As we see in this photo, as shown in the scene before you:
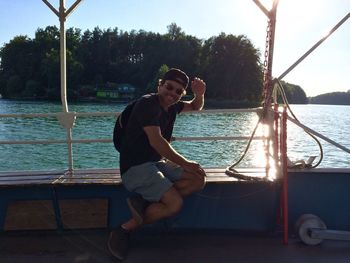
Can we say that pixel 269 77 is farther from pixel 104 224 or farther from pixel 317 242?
pixel 104 224

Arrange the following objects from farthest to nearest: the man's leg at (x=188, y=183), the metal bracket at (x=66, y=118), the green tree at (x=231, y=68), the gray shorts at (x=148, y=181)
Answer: the green tree at (x=231, y=68) < the metal bracket at (x=66, y=118) < the man's leg at (x=188, y=183) < the gray shorts at (x=148, y=181)

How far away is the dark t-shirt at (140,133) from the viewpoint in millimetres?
3172

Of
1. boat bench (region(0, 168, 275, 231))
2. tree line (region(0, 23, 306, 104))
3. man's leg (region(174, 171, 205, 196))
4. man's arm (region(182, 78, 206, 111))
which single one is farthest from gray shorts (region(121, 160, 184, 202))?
tree line (region(0, 23, 306, 104))

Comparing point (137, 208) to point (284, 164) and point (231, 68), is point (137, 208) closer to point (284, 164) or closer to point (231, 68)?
point (284, 164)

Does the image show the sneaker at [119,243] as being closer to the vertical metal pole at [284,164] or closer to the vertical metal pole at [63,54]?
the vertical metal pole at [284,164]

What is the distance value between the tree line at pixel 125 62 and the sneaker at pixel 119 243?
6139cm

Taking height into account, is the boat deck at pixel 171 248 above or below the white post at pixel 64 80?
below

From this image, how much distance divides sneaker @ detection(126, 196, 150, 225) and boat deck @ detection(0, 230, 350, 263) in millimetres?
366

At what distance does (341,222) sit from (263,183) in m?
0.88

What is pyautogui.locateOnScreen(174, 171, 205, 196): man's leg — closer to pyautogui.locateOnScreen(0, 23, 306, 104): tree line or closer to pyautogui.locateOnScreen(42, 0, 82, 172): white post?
pyautogui.locateOnScreen(42, 0, 82, 172): white post

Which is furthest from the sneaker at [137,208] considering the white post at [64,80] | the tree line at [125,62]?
the tree line at [125,62]

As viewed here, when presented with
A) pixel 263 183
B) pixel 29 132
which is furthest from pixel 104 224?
pixel 29 132

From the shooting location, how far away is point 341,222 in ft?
13.1

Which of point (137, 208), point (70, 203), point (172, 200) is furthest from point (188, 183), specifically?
point (70, 203)
